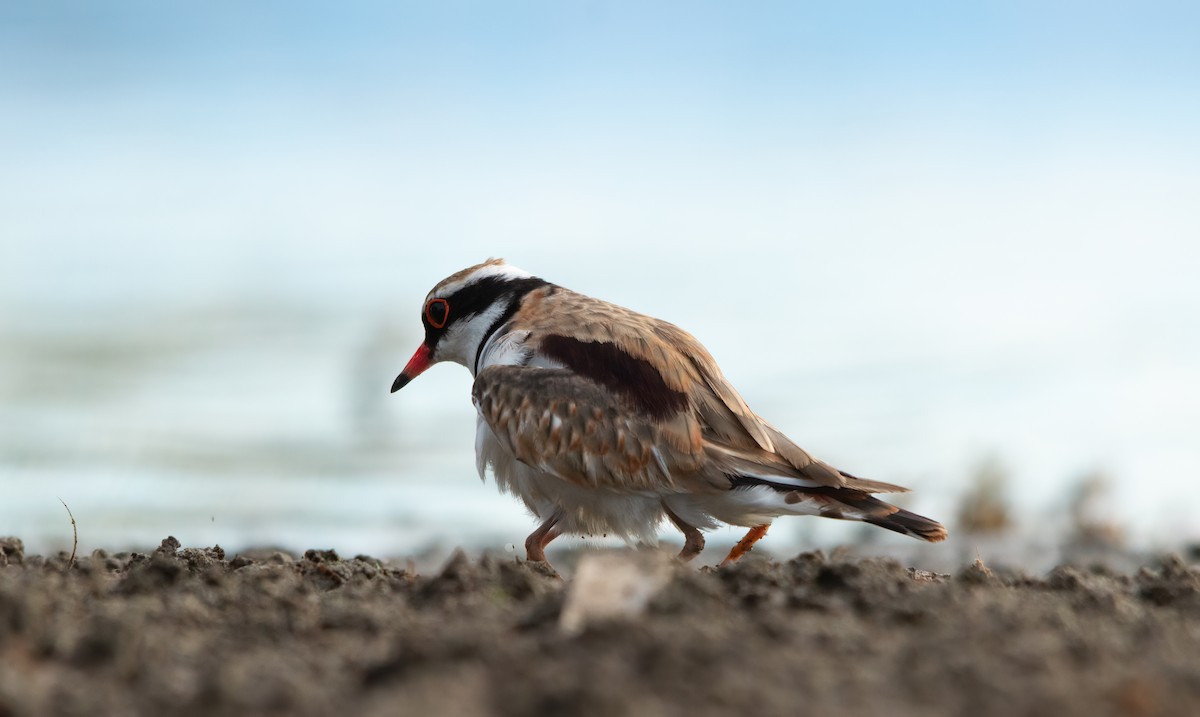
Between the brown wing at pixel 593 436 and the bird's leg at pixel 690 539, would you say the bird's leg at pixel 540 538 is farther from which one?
the bird's leg at pixel 690 539

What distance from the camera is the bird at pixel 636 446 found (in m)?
6.02

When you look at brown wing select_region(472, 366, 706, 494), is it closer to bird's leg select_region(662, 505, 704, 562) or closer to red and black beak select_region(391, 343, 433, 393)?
bird's leg select_region(662, 505, 704, 562)

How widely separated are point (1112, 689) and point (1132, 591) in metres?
2.33

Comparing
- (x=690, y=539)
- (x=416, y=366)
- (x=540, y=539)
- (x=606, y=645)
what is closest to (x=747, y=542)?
(x=690, y=539)

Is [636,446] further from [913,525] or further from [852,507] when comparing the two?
[913,525]

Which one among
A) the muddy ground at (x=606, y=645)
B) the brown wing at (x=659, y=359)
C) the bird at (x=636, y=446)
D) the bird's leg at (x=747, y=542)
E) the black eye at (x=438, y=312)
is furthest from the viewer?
the black eye at (x=438, y=312)

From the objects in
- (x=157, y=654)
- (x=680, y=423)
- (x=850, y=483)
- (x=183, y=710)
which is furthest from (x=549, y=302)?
(x=183, y=710)

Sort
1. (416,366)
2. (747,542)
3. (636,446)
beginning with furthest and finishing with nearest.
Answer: (416,366) < (747,542) < (636,446)

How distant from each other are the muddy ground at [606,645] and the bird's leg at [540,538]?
4.73ft

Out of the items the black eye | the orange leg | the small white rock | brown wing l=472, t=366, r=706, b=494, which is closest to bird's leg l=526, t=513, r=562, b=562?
the orange leg

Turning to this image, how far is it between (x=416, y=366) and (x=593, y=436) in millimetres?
2335

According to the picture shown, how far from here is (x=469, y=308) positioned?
777cm

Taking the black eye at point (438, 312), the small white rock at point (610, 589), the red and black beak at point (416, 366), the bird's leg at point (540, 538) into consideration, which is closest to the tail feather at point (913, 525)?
the bird's leg at point (540, 538)

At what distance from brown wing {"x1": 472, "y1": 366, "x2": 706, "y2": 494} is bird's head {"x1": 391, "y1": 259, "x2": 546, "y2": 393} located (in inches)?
51.0
